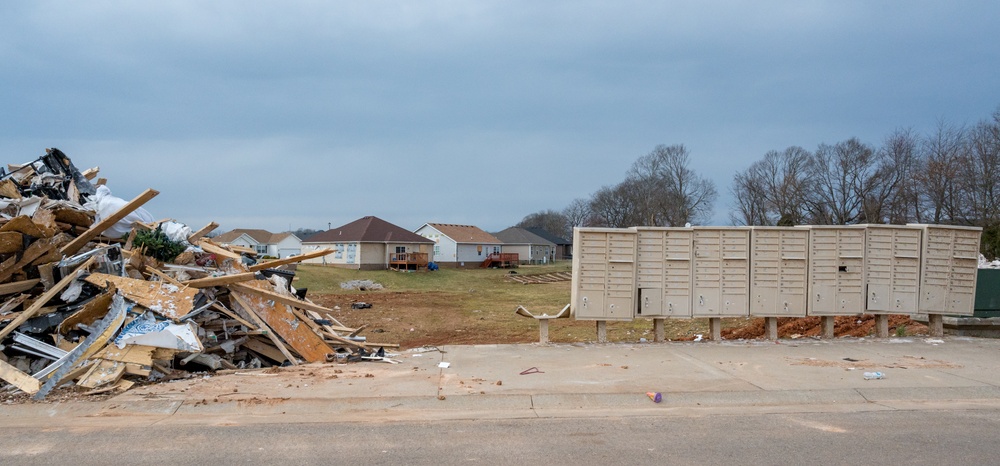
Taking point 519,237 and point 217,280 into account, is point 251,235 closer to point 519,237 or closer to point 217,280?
point 519,237

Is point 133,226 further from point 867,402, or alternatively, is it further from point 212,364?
point 867,402

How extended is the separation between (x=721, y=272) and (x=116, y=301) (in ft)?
29.7

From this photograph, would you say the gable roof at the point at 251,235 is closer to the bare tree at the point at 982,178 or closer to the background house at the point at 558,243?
the background house at the point at 558,243

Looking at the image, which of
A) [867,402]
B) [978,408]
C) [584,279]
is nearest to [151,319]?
[584,279]

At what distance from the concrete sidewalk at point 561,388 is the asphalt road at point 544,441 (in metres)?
0.39

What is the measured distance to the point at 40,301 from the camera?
8.88 m

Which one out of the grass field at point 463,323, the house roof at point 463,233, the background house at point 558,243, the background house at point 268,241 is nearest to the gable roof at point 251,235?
the background house at point 268,241

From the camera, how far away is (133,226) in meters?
11.1

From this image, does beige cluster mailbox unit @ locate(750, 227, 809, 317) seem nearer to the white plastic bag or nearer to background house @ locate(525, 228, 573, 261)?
the white plastic bag

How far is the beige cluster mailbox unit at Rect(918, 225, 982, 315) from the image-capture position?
11.6 meters

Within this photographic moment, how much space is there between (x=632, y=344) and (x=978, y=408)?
16.3ft

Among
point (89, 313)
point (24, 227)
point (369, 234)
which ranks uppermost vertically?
point (24, 227)

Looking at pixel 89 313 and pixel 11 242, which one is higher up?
pixel 11 242

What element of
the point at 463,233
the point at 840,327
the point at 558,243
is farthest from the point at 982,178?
the point at 558,243
